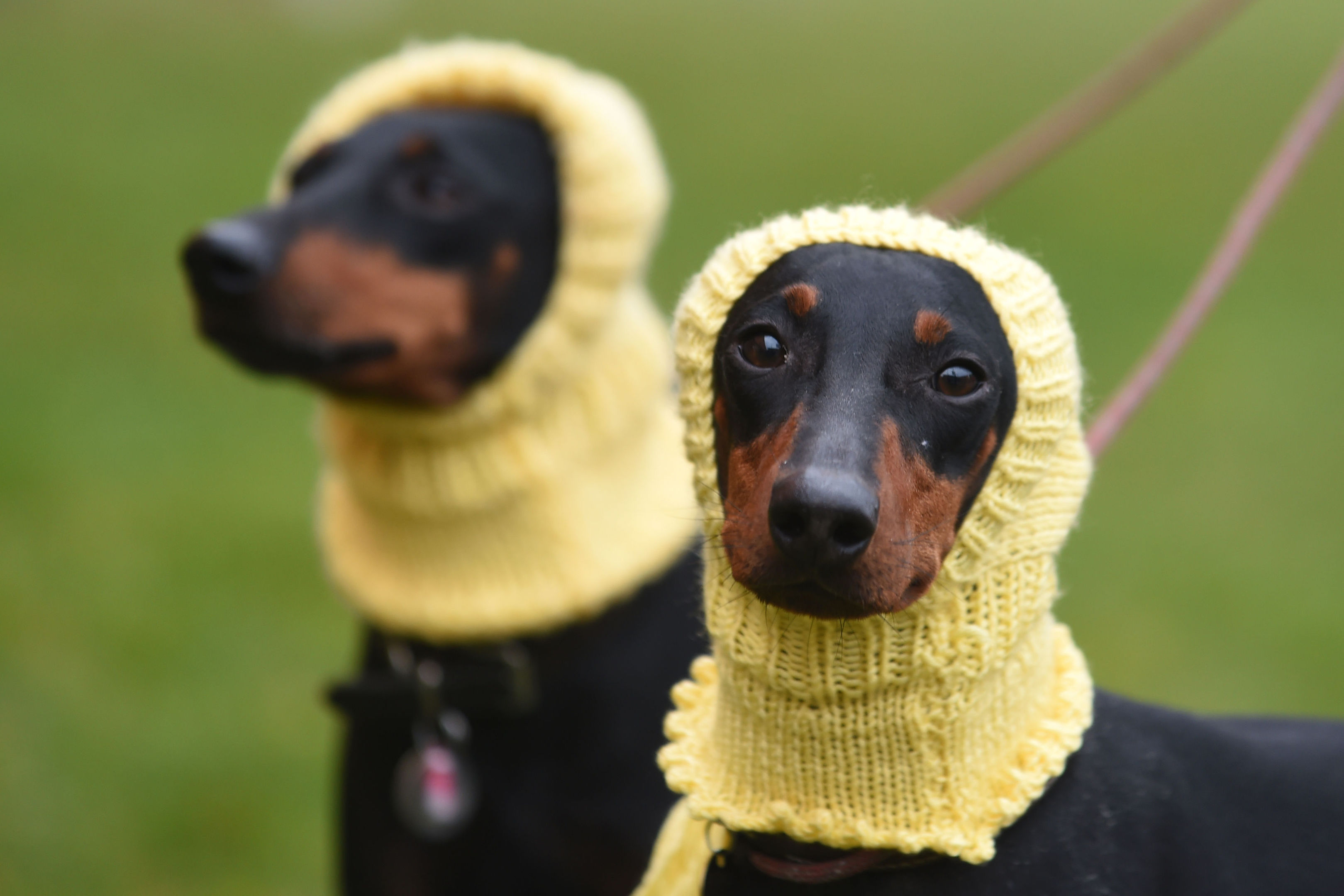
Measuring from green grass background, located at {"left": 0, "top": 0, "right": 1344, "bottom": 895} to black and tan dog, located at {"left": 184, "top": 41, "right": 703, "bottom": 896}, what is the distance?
104cm

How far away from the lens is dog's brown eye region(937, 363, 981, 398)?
1618 millimetres

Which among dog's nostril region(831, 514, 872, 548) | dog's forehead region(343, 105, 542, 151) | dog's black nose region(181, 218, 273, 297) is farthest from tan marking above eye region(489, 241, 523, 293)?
dog's nostril region(831, 514, 872, 548)

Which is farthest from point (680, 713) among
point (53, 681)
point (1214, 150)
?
point (1214, 150)

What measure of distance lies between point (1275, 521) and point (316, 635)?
13.0ft

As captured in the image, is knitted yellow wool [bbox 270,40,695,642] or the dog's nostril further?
knitted yellow wool [bbox 270,40,695,642]

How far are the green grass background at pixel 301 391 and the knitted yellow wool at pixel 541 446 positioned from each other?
0.95m

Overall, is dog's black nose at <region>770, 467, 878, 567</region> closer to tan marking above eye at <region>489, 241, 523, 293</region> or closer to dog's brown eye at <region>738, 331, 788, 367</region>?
dog's brown eye at <region>738, 331, 788, 367</region>

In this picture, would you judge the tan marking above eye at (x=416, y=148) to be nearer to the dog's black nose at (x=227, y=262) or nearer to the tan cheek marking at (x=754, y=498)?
Answer: the dog's black nose at (x=227, y=262)

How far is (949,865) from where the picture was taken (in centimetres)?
167

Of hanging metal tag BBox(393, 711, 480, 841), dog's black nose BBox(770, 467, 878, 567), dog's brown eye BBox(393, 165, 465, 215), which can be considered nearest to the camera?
dog's black nose BBox(770, 467, 878, 567)

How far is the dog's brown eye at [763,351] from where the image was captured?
1.67m

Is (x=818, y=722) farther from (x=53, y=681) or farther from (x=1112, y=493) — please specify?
(x=1112, y=493)

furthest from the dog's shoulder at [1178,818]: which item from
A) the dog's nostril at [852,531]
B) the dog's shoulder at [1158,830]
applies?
the dog's nostril at [852,531]

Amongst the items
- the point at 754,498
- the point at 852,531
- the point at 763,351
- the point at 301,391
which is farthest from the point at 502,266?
the point at 301,391
